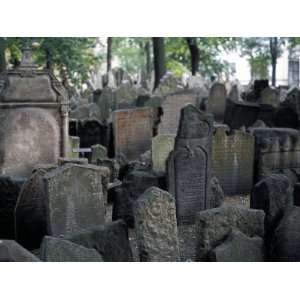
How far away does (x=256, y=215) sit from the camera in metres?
7.81

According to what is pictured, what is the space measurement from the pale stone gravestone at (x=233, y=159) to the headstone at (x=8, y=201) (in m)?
3.93

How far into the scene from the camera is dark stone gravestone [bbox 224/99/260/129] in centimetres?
1736

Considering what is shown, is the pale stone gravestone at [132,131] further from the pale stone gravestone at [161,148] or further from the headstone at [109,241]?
the headstone at [109,241]

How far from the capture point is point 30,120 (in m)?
11.5

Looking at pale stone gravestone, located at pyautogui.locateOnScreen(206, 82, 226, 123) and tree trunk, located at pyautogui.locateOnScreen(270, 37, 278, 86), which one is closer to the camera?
pale stone gravestone, located at pyautogui.locateOnScreen(206, 82, 226, 123)

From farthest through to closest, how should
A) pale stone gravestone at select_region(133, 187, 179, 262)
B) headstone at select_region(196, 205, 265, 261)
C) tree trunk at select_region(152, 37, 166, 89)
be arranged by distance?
tree trunk at select_region(152, 37, 166, 89) < headstone at select_region(196, 205, 265, 261) < pale stone gravestone at select_region(133, 187, 179, 262)

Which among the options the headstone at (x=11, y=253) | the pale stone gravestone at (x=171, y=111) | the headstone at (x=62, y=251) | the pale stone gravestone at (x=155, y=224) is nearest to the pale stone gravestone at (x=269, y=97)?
the pale stone gravestone at (x=171, y=111)

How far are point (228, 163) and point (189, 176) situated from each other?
2.08 m

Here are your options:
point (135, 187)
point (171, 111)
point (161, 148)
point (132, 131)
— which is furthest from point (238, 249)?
point (171, 111)

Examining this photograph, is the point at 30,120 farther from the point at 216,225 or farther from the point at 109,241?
the point at 216,225

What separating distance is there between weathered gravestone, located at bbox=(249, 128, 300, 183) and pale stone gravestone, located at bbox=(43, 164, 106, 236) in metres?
4.42

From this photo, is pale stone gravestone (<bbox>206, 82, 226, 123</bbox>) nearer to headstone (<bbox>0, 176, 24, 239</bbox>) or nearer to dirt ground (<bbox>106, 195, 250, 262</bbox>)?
dirt ground (<bbox>106, 195, 250, 262</bbox>)

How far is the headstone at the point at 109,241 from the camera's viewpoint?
7348 mm

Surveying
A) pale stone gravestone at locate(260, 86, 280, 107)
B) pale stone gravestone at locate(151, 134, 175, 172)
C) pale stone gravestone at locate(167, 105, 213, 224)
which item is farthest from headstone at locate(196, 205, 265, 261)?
pale stone gravestone at locate(260, 86, 280, 107)
